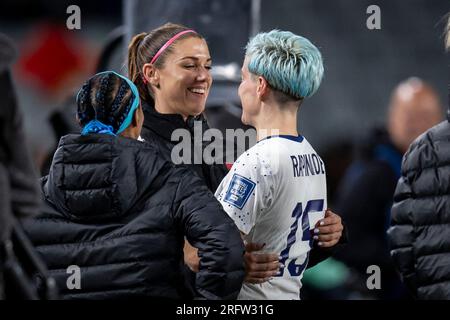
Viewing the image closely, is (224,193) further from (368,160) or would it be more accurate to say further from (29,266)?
(368,160)

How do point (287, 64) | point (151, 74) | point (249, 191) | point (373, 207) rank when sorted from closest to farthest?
point (249, 191), point (287, 64), point (151, 74), point (373, 207)

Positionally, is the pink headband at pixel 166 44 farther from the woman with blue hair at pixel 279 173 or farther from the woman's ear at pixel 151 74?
the woman with blue hair at pixel 279 173

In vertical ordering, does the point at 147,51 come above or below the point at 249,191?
above

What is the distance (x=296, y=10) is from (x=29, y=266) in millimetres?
5186

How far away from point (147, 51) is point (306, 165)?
0.84 metres

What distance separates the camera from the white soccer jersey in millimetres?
3486

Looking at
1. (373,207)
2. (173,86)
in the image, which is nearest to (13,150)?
(173,86)

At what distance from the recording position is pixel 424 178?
3.88m

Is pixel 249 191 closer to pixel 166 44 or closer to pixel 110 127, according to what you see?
pixel 110 127

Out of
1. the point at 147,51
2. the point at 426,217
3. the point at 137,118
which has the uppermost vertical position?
the point at 147,51

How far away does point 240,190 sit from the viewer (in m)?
3.48

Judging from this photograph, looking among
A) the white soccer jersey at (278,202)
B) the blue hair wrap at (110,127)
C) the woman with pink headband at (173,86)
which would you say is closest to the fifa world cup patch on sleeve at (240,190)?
the white soccer jersey at (278,202)

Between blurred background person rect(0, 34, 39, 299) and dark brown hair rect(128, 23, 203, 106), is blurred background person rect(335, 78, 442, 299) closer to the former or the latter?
dark brown hair rect(128, 23, 203, 106)

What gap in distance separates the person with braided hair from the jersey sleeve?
7 centimetres
